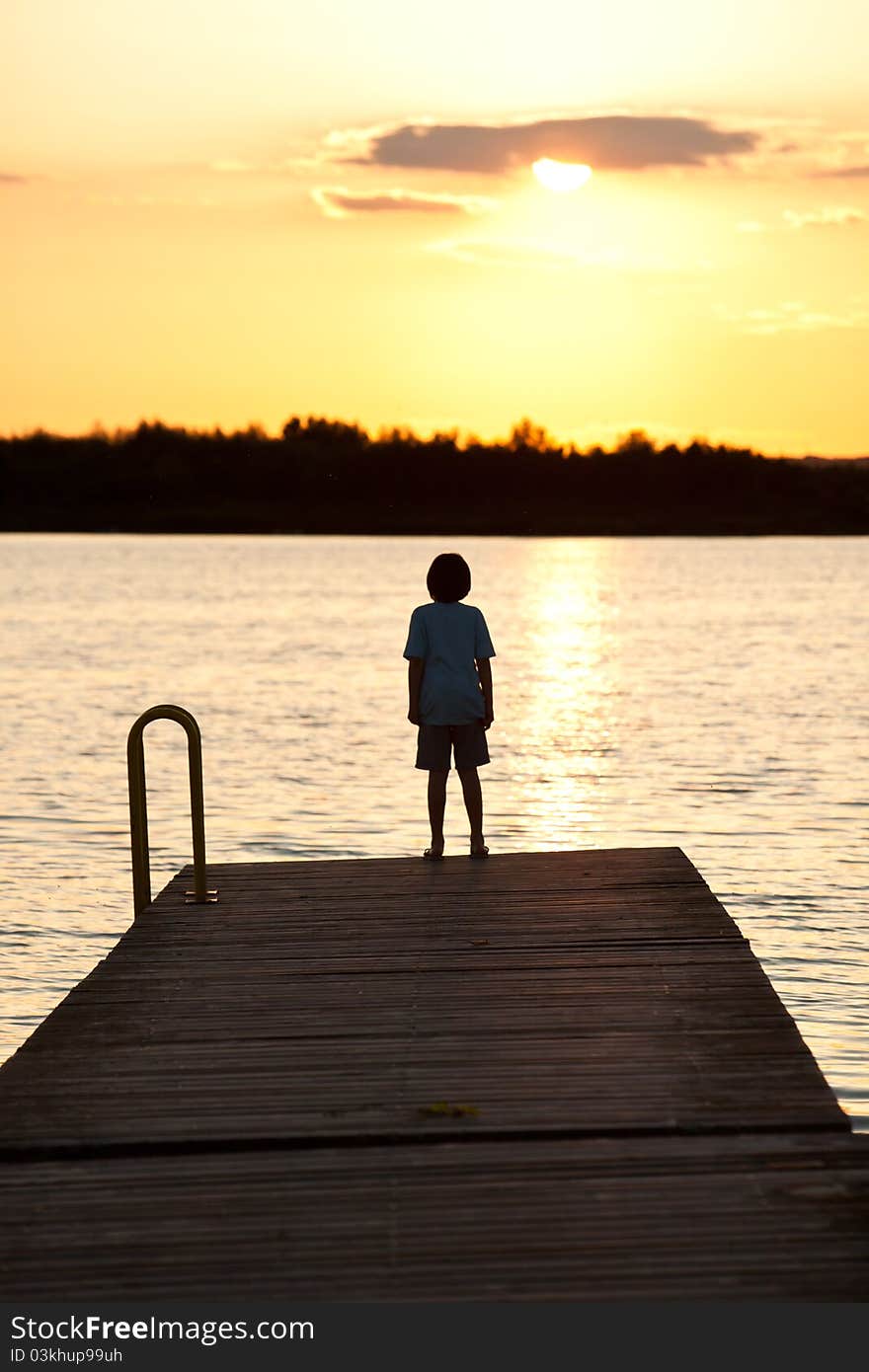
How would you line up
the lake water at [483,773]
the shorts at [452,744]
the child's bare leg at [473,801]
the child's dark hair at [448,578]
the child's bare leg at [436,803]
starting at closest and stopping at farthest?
the child's dark hair at [448,578] < the shorts at [452,744] < the child's bare leg at [473,801] < the child's bare leg at [436,803] < the lake water at [483,773]

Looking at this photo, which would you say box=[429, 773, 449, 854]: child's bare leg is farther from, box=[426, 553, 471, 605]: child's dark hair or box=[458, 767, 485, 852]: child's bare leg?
box=[426, 553, 471, 605]: child's dark hair

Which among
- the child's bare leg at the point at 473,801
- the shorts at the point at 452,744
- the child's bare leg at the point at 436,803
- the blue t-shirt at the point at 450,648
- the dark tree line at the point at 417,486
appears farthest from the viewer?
the dark tree line at the point at 417,486

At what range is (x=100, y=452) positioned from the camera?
144500mm

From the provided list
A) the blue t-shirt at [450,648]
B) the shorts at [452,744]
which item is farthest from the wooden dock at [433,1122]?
the blue t-shirt at [450,648]

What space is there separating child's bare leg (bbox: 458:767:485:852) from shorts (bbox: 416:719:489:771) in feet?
0.24

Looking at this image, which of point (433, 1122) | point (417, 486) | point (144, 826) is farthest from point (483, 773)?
point (417, 486)

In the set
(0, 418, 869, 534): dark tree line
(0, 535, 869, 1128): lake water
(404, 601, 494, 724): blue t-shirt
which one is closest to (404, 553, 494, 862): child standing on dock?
(404, 601, 494, 724): blue t-shirt

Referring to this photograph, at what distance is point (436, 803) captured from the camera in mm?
10289

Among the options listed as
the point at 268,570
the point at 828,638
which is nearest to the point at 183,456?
the point at 268,570

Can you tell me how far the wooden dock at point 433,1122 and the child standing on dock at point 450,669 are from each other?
1.38 meters

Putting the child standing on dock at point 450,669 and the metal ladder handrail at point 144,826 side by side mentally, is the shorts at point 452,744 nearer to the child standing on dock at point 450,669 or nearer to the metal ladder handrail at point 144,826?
the child standing on dock at point 450,669

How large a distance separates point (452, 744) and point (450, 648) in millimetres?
676

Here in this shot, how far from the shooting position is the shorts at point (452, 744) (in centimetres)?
988

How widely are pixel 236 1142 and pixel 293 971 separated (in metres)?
2.22
